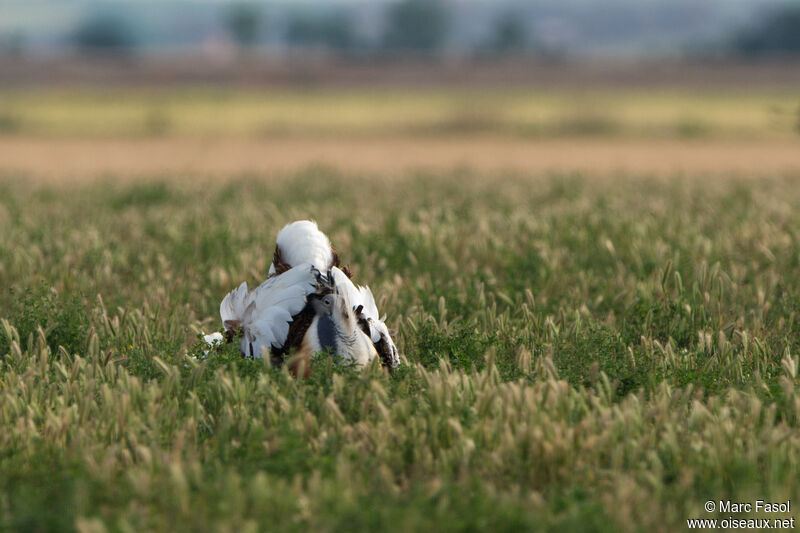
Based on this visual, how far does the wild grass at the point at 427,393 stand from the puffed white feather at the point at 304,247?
64cm

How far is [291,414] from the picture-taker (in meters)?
3.91

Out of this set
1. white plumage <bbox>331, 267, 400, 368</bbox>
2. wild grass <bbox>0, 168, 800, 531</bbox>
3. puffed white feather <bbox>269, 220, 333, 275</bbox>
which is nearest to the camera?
wild grass <bbox>0, 168, 800, 531</bbox>

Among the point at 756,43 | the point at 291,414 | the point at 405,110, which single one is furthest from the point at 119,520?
the point at 756,43

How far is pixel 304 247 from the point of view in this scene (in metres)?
4.75

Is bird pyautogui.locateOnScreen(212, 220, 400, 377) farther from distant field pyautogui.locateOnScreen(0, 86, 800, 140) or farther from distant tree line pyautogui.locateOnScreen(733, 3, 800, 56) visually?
distant tree line pyautogui.locateOnScreen(733, 3, 800, 56)

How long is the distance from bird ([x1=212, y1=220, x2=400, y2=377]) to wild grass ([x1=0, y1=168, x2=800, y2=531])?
185mm

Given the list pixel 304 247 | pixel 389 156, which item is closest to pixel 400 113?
pixel 389 156

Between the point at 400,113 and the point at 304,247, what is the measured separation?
166 ft

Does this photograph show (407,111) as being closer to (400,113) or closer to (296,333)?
(400,113)

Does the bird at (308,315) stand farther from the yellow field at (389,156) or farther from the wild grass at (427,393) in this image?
the yellow field at (389,156)

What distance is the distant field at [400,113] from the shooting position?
123ft

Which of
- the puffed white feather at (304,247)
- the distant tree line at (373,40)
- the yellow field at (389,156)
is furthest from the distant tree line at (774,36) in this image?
the puffed white feather at (304,247)

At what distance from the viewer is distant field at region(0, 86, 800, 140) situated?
3762cm

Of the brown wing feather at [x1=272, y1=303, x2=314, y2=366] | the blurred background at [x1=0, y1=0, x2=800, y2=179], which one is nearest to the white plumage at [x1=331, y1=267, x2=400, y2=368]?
the brown wing feather at [x1=272, y1=303, x2=314, y2=366]
